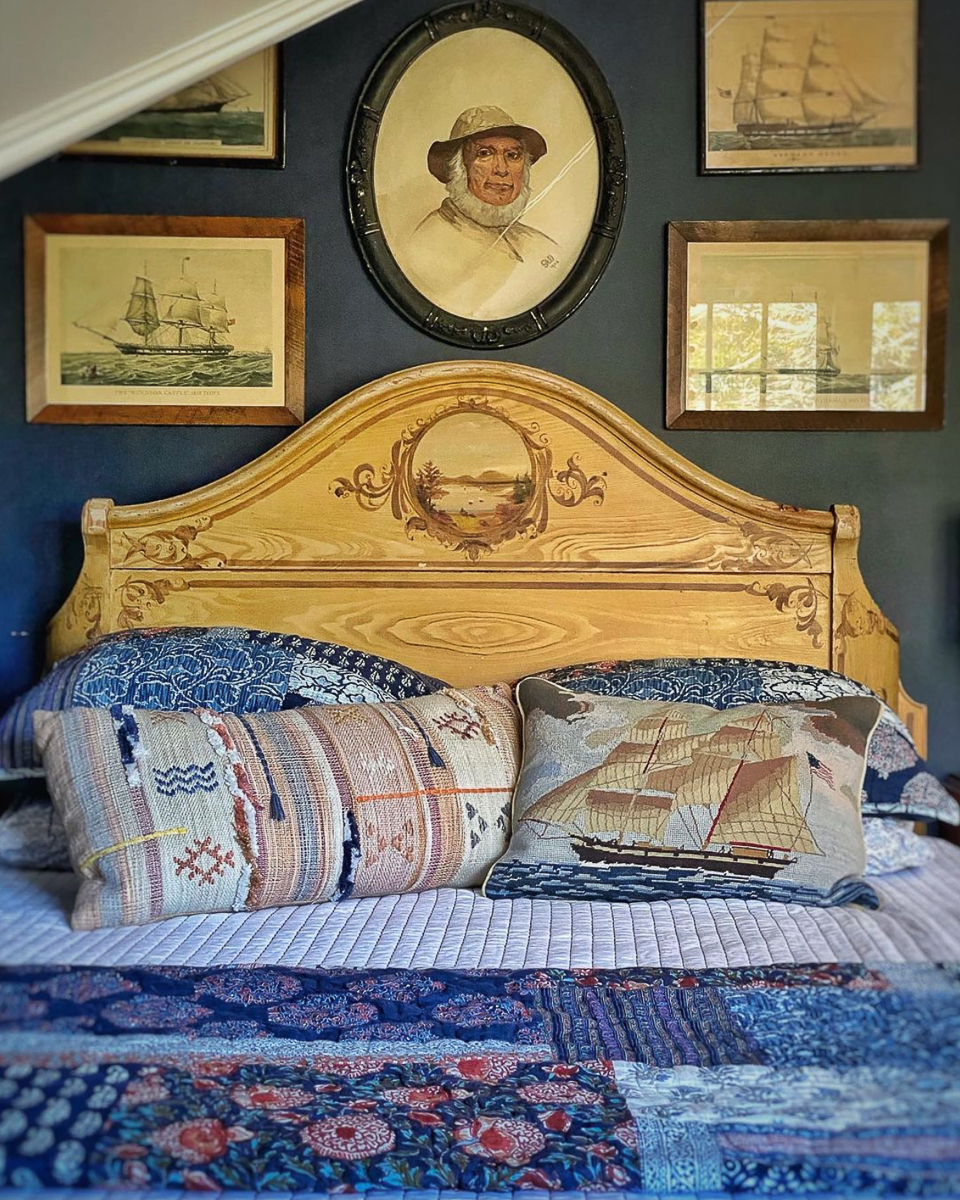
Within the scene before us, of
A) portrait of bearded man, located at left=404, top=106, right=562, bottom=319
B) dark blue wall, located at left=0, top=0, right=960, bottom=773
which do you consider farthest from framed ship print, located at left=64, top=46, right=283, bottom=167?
portrait of bearded man, located at left=404, top=106, right=562, bottom=319

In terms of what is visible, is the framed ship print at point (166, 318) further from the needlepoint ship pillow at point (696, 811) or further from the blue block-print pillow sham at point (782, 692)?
the needlepoint ship pillow at point (696, 811)

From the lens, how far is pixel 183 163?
7.64 feet

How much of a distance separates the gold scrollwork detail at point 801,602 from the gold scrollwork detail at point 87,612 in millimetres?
1342

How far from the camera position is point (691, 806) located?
1584 millimetres

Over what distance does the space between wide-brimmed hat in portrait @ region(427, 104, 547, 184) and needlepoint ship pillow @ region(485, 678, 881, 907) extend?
4.28 feet

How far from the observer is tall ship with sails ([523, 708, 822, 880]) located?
156 cm

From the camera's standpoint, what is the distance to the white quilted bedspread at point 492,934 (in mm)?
1327

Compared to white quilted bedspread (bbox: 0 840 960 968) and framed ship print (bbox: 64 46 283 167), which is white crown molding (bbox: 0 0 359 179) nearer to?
framed ship print (bbox: 64 46 283 167)

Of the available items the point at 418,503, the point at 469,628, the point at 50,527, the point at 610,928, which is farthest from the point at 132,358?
the point at 610,928

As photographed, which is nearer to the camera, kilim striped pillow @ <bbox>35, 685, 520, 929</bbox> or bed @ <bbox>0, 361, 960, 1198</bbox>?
bed @ <bbox>0, 361, 960, 1198</bbox>

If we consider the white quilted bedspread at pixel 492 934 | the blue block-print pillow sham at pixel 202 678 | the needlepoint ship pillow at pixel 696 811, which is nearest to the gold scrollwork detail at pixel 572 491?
the blue block-print pillow sham at pixel 202 678

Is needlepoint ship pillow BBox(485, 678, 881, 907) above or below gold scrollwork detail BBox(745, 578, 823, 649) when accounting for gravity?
below

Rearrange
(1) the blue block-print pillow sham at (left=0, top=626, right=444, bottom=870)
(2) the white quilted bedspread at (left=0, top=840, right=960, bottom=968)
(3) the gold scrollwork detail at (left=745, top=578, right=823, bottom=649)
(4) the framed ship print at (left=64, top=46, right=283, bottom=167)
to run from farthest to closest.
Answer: (4) the framed ship print at (left=64, top=46, right=283, bottom=167) → (3) the gold scrollwork detail at (left=745, top=578, right=823, bottom=649) → (1) the blue block-print pillow sham at (left=0, top=626, right=444, bottom=870) → (2) the white quilted bedspread at (left=0, top=840, right=960, bottom=968)

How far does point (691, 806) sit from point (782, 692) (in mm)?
372
